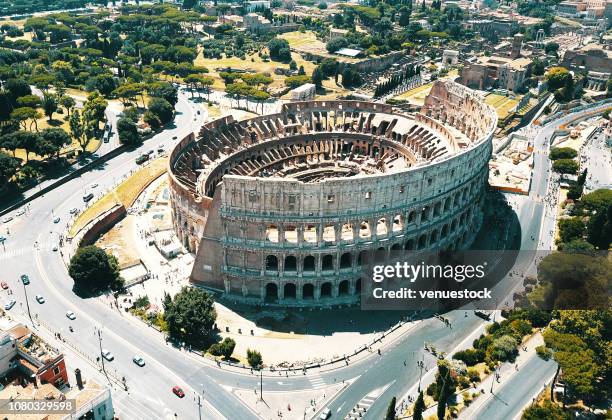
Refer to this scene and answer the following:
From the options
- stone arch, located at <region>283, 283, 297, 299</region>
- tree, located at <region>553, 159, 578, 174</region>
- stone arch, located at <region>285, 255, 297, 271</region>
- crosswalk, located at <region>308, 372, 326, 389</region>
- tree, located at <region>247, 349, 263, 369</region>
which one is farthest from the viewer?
tree, located at <region>553, 159, 578, 174</region>

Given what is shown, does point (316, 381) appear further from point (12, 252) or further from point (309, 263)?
point (12, 252)

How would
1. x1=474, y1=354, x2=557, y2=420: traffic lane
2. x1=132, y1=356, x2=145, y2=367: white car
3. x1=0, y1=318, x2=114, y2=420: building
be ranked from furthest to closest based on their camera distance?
x1=132, y1=356, x2=145, y2=367: white car < x1=474, y1=354, x2=557, y2=420: traffic lane < x1=0, y1=318, x2=114, y2=420: building

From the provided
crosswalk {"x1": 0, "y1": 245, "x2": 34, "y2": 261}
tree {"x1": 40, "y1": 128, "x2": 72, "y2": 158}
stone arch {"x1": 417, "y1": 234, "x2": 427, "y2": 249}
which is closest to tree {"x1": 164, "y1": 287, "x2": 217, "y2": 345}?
stone arch {"x1": 417, "y1": 234, "x2": 427, "y2": 249}

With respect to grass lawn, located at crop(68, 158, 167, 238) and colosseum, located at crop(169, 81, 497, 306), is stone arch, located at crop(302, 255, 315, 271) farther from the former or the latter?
grass lawn, located at crop(68, 158, 167, 238)

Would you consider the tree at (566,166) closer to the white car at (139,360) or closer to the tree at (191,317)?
the tree at (191,317)

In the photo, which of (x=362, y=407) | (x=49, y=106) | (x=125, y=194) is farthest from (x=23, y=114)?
(x=362, y=407)

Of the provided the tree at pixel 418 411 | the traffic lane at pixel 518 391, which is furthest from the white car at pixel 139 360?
the traffic lane at pixel 518 391
